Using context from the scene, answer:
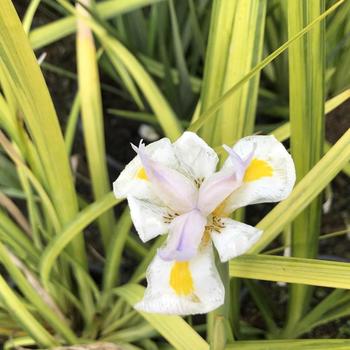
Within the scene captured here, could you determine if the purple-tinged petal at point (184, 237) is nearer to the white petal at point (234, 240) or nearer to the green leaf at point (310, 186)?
the white petal at point (234, 240)

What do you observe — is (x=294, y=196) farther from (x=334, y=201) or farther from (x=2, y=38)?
(x=334, y=201)

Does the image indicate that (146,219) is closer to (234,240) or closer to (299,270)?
(234,240)

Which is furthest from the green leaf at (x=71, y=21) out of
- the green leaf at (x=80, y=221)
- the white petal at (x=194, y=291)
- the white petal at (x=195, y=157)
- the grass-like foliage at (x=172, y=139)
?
the white petal at (x=194, y=291)

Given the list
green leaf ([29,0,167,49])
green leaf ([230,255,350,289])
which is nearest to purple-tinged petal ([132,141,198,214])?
green leaf ([230,255,350,289])

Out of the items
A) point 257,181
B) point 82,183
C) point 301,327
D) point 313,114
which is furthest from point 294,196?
point 82,183

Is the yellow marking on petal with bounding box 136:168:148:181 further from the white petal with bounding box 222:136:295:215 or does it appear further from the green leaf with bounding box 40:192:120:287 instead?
the green leaf with bounding box 40:192:120:287

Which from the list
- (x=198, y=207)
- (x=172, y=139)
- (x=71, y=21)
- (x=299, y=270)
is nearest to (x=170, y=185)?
A: (x=198, y=207)
